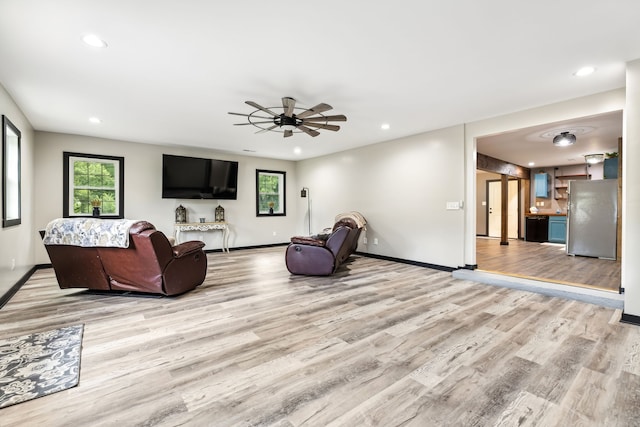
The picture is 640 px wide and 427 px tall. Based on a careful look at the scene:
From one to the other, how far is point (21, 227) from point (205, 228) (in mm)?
3241

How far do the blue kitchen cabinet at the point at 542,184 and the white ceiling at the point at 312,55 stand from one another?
700 cm

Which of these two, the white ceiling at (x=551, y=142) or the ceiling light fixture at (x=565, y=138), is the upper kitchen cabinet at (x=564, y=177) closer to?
the white ceiling at (x=551, y=142)

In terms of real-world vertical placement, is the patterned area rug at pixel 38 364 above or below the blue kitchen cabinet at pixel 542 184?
below

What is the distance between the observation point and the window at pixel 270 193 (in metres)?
8.53

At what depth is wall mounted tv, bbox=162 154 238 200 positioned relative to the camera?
6734 mm

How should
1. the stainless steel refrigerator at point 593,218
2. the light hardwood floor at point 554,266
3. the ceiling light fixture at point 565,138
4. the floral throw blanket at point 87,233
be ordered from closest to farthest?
the floral throw blanket at point 87,233 < the light hardwood floor at point 554,266 < the ceiling light fixture at point 565,138 < the stainless steel refrigerator at point 593,218

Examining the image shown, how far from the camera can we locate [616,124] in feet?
16.8

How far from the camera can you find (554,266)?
5547 millimetres

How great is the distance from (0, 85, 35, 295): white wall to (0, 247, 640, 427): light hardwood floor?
17.8 inches

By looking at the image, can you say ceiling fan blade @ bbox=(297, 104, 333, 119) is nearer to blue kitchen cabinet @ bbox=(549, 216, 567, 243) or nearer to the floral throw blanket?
the floral throw blanket

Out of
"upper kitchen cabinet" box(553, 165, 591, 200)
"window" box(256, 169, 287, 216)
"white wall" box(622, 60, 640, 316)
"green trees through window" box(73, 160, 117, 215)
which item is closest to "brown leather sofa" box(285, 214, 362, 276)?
"white wall" box(622, 60, 640, 316)

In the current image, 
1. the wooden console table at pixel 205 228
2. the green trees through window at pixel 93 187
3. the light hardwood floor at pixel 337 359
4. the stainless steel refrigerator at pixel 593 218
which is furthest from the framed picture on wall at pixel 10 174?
the stainless steel refrigerator at pixel 593 218

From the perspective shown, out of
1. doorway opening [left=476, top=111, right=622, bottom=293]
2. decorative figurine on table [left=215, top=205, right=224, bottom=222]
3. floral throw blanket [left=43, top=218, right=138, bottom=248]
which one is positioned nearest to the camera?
floral throw blanket [left=43, top=218, right=138, bottom=248]

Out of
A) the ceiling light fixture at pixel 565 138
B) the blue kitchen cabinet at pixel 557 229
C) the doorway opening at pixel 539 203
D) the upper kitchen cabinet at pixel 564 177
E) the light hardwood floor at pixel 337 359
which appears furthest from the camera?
the upper kitchen cabinet at pixel 564 177
